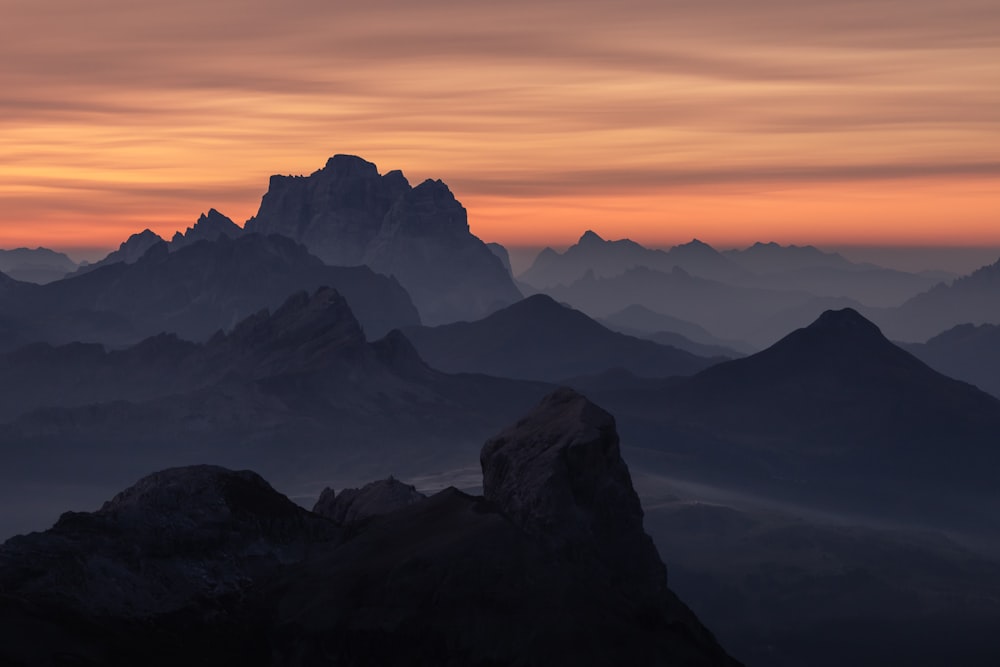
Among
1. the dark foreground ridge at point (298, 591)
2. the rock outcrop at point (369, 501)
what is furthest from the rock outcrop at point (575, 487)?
the dark foreground ridge at point (298, 591)

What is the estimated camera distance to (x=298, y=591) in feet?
351

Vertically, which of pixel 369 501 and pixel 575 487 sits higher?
pixel 575 487

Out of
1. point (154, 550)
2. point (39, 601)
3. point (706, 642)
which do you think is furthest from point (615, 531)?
point (39, 601)

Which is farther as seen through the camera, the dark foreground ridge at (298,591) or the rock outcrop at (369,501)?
the rock outcrop at (369,501)

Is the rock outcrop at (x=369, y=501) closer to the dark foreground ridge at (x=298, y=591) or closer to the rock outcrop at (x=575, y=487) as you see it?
the rock outcrop at (x=575, y=487)

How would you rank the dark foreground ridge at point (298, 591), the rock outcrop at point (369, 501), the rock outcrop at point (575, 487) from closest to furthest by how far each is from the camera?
1. the dark foreground ridge at point (298, 591)
2. the rock outcrop at point (575, 487)
3. the rock outcrop at point (369, 501)

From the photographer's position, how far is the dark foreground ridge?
3898 inches

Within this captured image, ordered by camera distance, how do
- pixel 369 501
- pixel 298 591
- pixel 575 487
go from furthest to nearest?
pixel 369 501, pixel 575 487, pixel 298 591

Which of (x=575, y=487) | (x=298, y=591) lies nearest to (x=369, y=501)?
(x=575, y=487)

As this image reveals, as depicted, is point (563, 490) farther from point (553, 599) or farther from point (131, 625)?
point (131, 625)

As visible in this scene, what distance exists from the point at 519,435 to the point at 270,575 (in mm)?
40063

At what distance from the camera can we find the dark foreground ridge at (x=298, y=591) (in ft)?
325

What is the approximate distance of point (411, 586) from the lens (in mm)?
104500

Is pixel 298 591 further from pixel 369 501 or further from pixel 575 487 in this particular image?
pixel 369 501
